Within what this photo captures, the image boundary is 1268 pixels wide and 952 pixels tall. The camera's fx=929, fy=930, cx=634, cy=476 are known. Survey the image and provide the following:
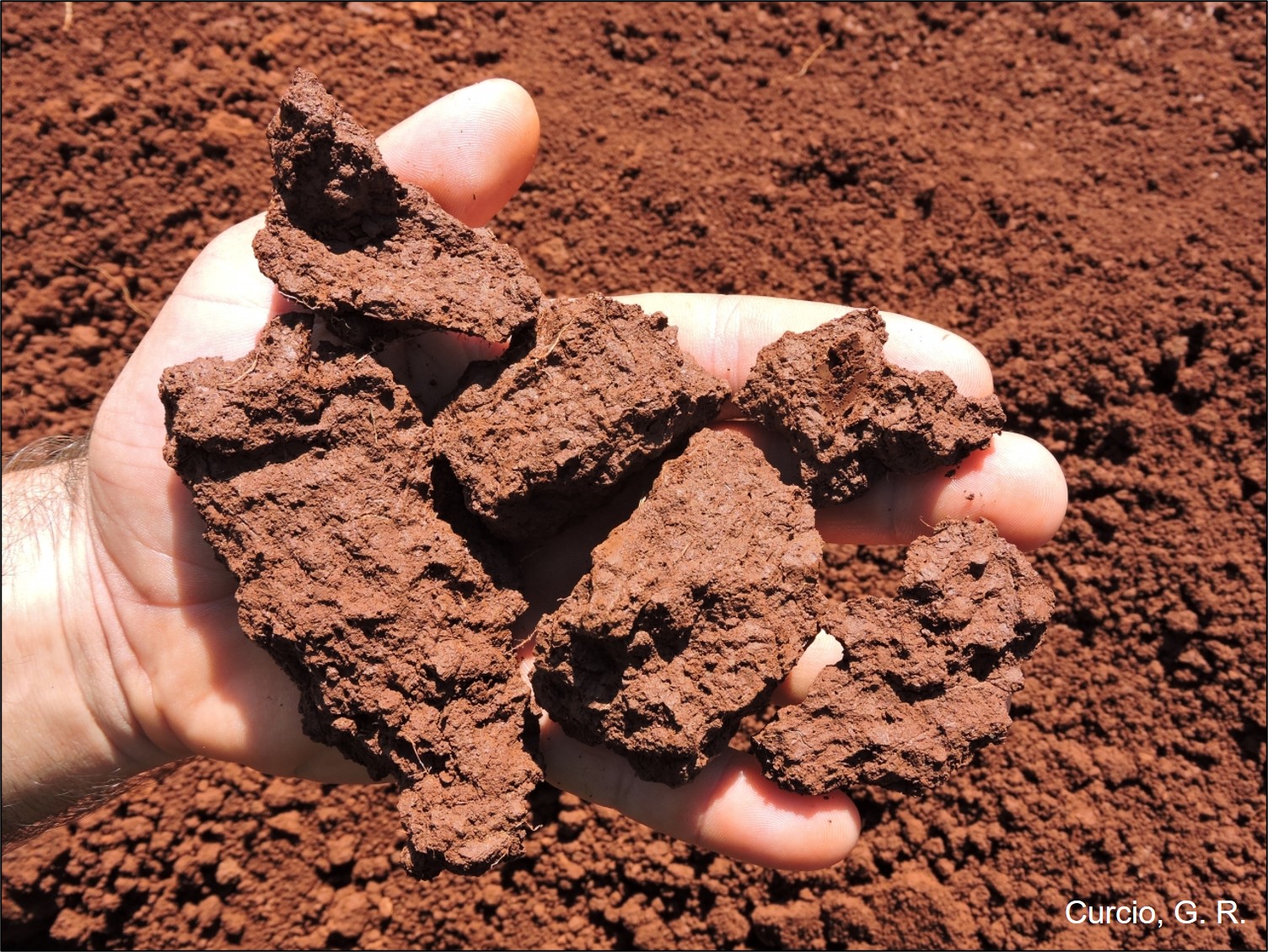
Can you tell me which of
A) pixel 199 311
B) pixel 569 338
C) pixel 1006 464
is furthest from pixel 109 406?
pixel 1006 464

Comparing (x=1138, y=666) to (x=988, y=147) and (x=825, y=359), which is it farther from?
(x=988, y=147)

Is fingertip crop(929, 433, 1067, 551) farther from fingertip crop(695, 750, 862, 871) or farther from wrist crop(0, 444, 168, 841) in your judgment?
wrist crop(0, 444, 168, 841)

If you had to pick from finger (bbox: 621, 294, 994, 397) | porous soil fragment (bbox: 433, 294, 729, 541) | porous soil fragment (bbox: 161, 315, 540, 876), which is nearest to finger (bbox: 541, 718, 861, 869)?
porous soil fragment (bbox: 161, 315, 540, 876)

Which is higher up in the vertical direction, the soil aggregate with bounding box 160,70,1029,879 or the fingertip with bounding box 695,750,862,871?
the soil aggregate with bounding box 160,70,1029,879

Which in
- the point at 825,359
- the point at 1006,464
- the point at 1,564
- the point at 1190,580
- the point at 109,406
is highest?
the point at 109,406

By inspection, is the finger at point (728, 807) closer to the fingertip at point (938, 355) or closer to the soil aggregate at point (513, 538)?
the soil aggregate at point (513, 538)

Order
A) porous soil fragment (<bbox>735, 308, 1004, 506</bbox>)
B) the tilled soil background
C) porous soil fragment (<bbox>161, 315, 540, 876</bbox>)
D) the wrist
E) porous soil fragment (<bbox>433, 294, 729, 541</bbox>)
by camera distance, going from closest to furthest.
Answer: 1. porous soil fragment (<bbox>161, 315, 540, 876</bbox>)
2. porous soil fragment (<bbox>433, 294, 729, 541</bbox>)
3. porous soil fragment (<bbox>735, 308, 1004, 506</bbox>)
4. the wrist
5. the tilled soil background

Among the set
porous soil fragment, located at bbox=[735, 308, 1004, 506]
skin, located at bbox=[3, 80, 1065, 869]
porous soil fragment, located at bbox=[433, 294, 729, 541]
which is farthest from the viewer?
skin, located at bbox=[3, 80, 1065, 869]
